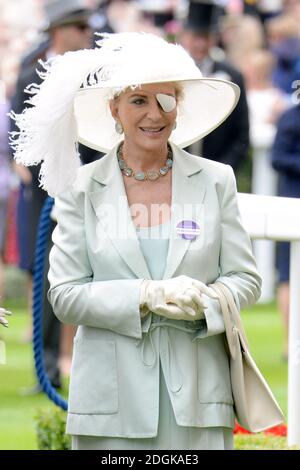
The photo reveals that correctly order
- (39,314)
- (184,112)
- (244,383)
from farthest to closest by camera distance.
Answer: (39,314), (184,112), (244,383)

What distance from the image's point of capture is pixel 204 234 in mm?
5445

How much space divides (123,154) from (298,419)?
1.61 m

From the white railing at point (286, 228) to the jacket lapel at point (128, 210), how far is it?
3.18 ft

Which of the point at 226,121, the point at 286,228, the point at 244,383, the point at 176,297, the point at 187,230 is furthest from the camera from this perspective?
the point at 226,121

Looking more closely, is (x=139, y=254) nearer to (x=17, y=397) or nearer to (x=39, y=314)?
(x=39, y=314)

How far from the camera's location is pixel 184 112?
585cm

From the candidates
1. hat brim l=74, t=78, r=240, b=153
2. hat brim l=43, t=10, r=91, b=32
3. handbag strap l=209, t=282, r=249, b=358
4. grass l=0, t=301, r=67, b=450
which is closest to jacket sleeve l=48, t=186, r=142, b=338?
handbag strap l=209, t=282, r=249, b=358

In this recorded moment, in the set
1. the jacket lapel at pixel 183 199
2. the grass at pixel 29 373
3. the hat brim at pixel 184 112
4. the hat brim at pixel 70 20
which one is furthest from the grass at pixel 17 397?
the jacket lapel at pixel 183 199

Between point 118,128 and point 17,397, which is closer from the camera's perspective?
point 118,128

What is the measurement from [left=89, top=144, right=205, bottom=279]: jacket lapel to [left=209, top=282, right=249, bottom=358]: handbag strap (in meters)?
0.17

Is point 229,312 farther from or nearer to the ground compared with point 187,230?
nearer to the ground

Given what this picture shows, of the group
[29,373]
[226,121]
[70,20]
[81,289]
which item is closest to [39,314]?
[81,289]

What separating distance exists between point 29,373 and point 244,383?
18.8 feet

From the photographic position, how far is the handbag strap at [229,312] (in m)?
5.38
